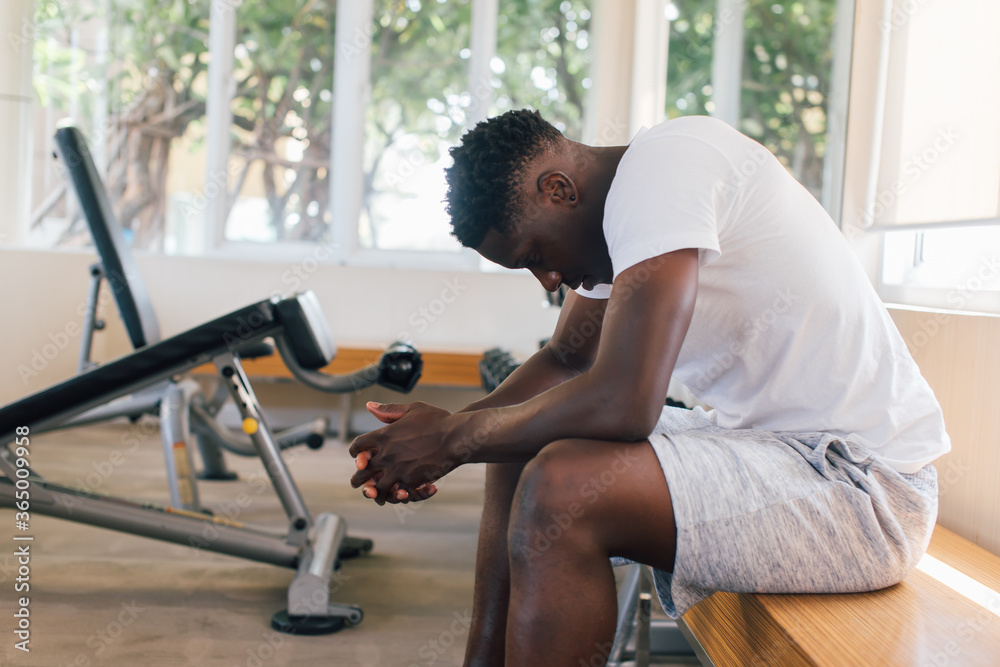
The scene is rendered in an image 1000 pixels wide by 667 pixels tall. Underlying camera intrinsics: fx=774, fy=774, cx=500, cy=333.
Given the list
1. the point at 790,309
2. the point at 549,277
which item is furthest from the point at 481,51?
the point at 790,309

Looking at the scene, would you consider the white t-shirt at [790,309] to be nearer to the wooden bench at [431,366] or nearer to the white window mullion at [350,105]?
the wooden bench at [431,366]

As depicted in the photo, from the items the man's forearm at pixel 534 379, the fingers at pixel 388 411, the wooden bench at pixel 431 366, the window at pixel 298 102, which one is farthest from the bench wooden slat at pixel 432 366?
the fingers at pixel 388 411

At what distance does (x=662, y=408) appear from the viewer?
94cm

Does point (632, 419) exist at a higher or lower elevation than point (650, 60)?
lower

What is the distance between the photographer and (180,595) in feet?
5.73

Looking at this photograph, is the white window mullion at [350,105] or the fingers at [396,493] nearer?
the fingers at [396,493]

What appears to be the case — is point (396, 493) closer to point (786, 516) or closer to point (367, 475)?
point (367, 475)

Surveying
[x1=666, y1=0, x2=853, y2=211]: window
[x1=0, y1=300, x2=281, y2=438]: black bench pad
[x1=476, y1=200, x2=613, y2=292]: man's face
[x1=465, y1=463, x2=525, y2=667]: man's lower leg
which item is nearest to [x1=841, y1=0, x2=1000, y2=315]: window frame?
[x1=476, y1=200, x2=613, y2=292]: man's face

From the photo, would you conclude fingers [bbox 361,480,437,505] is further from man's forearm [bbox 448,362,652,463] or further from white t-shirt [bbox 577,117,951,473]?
white t-shirt [bbox 577,117,951,473]

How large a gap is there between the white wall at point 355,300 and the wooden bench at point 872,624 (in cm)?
275

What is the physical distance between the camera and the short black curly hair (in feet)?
3.20

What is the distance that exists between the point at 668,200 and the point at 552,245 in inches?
8.1

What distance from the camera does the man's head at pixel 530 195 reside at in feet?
3.21

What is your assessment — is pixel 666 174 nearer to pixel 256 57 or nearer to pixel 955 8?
pixel 955 8
